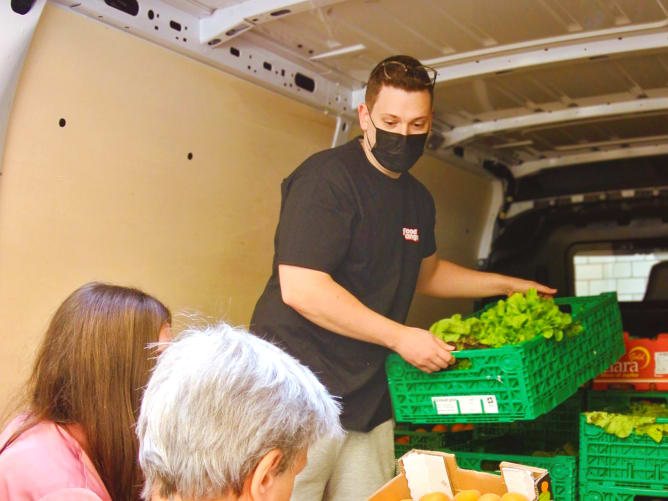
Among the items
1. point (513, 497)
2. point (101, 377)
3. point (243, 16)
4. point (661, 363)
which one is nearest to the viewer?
point (101, 377)

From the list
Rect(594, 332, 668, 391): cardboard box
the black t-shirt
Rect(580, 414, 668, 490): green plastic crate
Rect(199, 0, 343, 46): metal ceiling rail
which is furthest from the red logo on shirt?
Rect(594, 332, 668, 391): cardboard box

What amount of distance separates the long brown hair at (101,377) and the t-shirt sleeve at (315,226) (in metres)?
0.72

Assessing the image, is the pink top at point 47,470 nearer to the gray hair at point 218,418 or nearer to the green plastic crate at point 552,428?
the gray hair at point 218,418

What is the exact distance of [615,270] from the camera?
5.14m

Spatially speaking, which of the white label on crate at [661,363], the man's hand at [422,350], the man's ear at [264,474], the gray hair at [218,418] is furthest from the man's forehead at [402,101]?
the white label on crate at [661,363]

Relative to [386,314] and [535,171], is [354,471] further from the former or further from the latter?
[535,171]

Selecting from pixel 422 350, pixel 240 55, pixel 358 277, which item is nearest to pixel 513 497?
pixel 422 350

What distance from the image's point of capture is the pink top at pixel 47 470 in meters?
1.67

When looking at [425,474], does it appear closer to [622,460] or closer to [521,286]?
[521,286]

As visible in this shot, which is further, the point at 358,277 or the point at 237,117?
the point at 237,117

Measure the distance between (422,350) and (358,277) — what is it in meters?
0.35

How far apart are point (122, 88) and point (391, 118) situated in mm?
1003

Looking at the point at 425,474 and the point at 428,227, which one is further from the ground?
the point at 428,227

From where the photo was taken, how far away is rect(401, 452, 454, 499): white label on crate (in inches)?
98.3
